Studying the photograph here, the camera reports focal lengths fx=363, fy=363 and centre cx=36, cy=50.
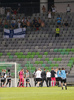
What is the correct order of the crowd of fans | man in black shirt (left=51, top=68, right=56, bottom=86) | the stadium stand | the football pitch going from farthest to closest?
the crowd of fans
the stadium stand
man in black shirt (left=51, top=68, right=56, bottom=86)
the football pitch

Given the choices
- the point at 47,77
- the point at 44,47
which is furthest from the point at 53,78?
the point at 44,47

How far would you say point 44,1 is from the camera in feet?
122

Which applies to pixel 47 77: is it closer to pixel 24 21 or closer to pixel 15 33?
pixel 15 33

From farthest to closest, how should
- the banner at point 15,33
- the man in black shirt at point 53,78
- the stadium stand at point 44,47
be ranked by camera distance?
the banner at point 15,33 → the stadium stand at point 44,47 → the man in black shirt at point 53,78

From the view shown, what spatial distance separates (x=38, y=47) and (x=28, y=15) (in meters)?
5.02

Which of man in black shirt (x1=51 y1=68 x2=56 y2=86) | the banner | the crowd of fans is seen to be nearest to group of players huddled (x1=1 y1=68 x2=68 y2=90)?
man in black shirt (x1=51 y1=68 x2=56 y2=86)

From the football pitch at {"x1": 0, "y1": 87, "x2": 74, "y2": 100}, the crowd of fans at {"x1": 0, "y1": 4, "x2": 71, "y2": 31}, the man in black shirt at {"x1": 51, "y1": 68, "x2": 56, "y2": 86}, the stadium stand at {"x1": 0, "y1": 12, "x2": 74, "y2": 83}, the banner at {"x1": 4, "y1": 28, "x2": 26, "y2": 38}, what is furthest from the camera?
the crowd of fans at {"x1": 0, "y1": 4, "x2": 71, "y2": 31}

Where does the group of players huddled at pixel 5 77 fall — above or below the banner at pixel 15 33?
below

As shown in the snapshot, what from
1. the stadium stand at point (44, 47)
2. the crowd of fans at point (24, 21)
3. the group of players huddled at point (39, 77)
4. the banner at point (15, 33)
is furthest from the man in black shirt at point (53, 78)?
the crowd of fans at point (24, 21)

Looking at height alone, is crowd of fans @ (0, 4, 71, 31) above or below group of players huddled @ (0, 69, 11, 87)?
above

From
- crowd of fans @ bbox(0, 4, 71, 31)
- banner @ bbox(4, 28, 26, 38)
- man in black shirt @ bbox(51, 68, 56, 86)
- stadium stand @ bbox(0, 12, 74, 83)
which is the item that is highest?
crowd of fans @ bbox(0, 4, 71, 31)

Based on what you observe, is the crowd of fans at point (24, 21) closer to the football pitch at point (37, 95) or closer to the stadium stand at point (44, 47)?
the stadium stand at point (44, 47)

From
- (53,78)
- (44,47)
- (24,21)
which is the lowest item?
(53,78)

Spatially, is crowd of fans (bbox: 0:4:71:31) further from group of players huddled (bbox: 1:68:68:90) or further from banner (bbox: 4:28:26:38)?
group of players huddled (bbox: 1:68:68:90)
